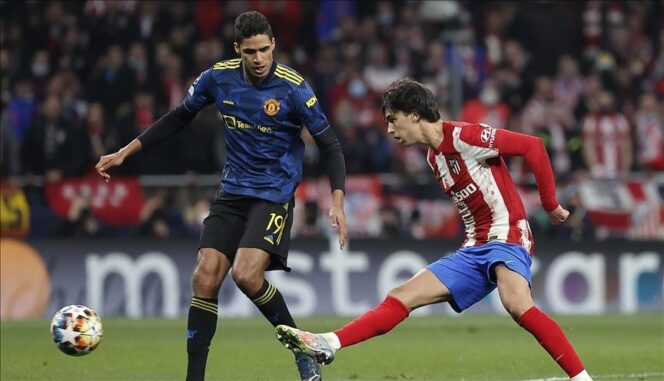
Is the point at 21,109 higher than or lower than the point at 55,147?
higher

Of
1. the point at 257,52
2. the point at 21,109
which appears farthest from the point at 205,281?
the point at 21,109

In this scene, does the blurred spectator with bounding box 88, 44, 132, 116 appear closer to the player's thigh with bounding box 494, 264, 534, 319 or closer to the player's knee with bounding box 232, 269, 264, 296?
the player's knee with bounding box 232, 269, 264, 296

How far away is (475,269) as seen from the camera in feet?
26.4

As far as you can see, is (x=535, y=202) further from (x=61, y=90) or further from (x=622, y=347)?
(x=61, y=90)

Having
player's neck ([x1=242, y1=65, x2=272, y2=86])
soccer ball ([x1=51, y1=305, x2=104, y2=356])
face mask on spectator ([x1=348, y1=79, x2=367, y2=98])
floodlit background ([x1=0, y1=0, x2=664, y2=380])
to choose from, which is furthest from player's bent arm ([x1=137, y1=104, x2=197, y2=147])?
face mask on spectator ([x1=348, y1=79, x2=367, y2=98])

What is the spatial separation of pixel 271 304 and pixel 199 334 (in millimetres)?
525

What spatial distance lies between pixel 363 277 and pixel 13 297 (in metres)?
4.16

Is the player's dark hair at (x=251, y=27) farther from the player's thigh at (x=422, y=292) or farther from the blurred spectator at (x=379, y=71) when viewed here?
the blurred spectator at (x=379, y=71)

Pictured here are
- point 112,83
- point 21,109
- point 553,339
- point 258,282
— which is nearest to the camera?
point 553,339

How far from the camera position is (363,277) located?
16.5 metres

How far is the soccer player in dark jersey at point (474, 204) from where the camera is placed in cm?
789

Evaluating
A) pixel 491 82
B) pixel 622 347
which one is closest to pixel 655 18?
pixel 491 82

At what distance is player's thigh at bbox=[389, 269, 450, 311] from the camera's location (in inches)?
312

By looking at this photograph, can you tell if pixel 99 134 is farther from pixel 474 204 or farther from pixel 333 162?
pixel 474 204
